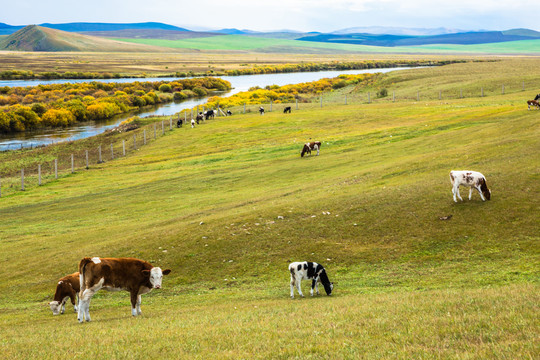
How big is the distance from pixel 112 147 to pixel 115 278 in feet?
167

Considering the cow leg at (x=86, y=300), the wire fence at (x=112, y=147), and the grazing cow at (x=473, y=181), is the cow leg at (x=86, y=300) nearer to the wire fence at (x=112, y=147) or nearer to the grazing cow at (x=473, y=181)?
the grazing cow at (x=473, y=181)

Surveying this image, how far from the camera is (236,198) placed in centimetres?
3130

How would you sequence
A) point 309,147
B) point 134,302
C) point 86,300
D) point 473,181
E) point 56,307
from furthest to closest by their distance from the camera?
point 309,147 < point 473,181 < point 56,307 < point 134,302 < point 86,300

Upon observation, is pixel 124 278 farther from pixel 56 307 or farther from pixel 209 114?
pixel 209 114

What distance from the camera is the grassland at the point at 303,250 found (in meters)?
9.56

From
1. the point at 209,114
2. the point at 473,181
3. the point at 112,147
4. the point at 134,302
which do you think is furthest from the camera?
the point at 209,114

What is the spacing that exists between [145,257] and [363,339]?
45.5ft

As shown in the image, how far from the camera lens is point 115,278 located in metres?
14.7

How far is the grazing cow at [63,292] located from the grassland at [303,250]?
0.49 meters

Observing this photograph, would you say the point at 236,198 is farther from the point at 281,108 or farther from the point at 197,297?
the point at 281,108

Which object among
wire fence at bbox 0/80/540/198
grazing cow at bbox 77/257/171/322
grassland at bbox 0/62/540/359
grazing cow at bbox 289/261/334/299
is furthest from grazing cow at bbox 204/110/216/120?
grazing cow at bbox 77/257/171/322

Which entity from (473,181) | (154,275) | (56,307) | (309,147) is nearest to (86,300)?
(154,275)

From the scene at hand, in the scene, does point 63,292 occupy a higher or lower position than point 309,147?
lower

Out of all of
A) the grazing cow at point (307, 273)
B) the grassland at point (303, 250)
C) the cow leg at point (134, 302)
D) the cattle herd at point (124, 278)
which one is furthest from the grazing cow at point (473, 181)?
the cow leg at point (134, 302)
